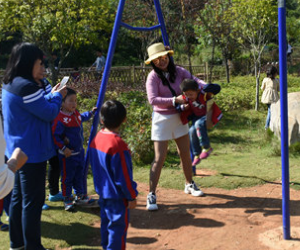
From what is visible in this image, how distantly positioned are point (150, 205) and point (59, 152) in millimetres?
1105

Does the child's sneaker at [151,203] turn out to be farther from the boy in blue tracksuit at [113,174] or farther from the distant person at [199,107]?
the boy in blue tracksuit at [113,174]

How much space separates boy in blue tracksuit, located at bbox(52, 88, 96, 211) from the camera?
3.74m

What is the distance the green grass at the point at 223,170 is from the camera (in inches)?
137

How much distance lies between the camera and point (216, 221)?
3.67 m

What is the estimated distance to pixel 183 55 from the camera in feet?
69.7

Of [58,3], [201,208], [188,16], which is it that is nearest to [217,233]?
[201,208]

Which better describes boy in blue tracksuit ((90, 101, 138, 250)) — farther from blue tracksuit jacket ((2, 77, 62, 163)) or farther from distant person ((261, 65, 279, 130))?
distant person ((261, 65, 279, 130))

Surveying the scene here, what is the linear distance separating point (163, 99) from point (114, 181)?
134cm

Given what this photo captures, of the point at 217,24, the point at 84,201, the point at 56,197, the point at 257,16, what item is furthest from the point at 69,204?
the point at 217,24

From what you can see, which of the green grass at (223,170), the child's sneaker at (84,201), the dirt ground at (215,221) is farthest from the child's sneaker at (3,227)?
the dirt ground at (215,221)

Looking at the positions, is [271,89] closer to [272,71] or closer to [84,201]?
[272,71]

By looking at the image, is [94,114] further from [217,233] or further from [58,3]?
[58,3]

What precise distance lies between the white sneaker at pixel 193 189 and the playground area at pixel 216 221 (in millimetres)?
58

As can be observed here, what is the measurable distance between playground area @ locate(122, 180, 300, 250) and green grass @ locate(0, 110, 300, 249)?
307 mm
